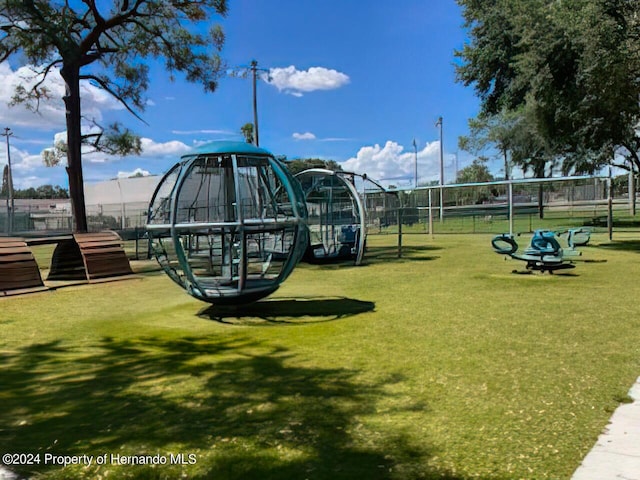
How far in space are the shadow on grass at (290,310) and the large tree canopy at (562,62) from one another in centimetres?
1021

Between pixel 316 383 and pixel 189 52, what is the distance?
1713cm

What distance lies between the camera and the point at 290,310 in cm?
810

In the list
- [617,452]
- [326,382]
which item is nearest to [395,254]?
[326,382]

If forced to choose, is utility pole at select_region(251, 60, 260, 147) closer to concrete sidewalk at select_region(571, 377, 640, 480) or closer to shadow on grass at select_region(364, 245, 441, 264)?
shadow on grass at select_region(364, 245, 441, 264)

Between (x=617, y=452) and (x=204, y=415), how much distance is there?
2877 mm

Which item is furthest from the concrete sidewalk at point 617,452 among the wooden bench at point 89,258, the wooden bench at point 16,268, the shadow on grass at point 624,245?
the shadow on grass at point 624,245

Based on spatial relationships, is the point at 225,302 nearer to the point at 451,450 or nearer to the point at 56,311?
the point at 56,311

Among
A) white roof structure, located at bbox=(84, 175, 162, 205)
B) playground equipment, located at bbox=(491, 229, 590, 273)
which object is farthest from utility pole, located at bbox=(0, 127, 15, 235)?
playground equipment, located at bbox=(491, 229, 590, 273)

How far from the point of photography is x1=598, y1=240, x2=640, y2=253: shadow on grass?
16041 mm

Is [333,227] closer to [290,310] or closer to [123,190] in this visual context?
[290,310]

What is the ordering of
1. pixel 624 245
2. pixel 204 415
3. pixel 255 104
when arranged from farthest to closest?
pixel 255 104 → pixel 624 245 → pixel 204 415

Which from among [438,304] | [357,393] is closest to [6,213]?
[438,304]

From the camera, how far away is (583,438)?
340cm

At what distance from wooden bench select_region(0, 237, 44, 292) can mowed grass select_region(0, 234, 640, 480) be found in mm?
1714
